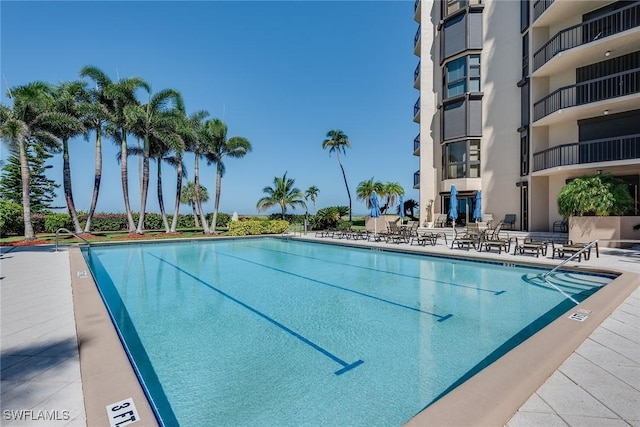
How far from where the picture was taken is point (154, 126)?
2172 cm

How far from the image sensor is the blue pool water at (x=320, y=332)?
336 cm

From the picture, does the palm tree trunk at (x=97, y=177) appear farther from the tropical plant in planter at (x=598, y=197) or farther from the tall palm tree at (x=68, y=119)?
the tropical plant in planter at (x=598, y=197)

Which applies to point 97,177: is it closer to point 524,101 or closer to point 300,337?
point 300,337

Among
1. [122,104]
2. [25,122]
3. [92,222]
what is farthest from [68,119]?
[92,222]

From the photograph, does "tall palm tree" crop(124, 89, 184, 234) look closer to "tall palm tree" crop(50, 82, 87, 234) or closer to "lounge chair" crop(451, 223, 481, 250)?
"tall palm tree" crop(50, 82, 87, 234)

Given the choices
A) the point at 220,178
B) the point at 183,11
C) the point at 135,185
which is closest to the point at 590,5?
the point at 183,11

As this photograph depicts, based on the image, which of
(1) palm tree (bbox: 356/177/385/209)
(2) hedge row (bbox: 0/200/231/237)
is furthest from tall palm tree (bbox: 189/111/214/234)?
(1) palm tree (bbox: 356/177/385/209)

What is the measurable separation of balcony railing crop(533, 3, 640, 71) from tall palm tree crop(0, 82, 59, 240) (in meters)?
29.9

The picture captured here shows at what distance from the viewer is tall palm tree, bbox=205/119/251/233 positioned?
2392 cm

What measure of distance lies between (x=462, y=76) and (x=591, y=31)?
6718 mm

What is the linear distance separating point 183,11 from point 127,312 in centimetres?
1715

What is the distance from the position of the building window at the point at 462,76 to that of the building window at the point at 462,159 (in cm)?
359

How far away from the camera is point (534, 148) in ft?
55.0

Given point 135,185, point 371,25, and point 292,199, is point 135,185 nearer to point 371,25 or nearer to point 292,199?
point 292,199
